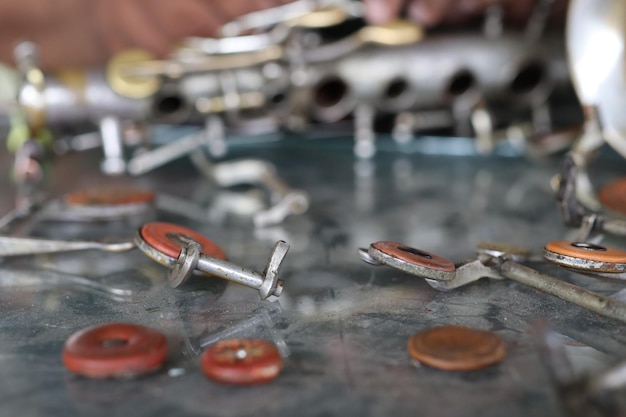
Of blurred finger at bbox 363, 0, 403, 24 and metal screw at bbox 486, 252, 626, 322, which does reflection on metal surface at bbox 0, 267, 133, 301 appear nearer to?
metal screw at bbox 486, 252, 626, 322

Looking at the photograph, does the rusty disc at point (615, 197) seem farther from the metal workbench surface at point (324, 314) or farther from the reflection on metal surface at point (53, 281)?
the reflection on metal surface at point (53, 281)

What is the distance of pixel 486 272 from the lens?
618 mm

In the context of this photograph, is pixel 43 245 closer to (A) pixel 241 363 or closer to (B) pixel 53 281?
(B) pixel 53 281

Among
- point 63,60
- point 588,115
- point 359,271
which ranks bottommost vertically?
point 359,271

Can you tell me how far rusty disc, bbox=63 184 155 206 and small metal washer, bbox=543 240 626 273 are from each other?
0.52m

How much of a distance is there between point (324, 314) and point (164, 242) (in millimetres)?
152

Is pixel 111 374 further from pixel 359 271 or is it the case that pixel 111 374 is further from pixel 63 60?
pixel 63 60

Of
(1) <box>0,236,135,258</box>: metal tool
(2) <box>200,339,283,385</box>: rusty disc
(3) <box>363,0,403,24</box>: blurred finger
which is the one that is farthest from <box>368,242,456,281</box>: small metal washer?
(3) <box>363,0,403,24</box>: blurred finger

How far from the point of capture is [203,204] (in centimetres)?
96

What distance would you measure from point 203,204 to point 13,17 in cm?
68

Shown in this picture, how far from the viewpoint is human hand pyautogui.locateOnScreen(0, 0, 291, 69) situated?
1229 mm

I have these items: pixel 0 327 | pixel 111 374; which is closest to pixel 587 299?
pixel 111 374

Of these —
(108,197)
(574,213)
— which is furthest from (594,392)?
(108,197)

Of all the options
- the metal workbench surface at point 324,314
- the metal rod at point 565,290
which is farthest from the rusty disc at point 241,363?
the metal rod at point 565,290
